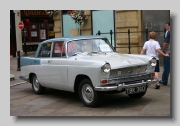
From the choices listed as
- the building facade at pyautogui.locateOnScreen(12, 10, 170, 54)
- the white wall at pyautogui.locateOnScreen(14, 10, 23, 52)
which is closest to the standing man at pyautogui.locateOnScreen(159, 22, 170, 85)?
the building facade at pyautogui.locateOnScreen(12, 10, 170, 54)

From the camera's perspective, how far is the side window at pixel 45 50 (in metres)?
8.74

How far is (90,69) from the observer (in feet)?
22.5

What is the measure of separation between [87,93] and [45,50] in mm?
2420

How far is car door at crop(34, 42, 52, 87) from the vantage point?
855 centimetres

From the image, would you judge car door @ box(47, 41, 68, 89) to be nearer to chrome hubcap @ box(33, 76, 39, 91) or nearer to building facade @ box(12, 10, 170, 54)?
chrome hubcap @ box(33, 76, 39, 91)

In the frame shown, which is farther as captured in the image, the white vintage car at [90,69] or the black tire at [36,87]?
the black tire at [36,87]

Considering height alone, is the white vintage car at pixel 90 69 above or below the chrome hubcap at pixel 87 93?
above

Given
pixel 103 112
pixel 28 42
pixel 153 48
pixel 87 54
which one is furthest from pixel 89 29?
pixel 28 42

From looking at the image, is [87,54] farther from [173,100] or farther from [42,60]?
[173,100]

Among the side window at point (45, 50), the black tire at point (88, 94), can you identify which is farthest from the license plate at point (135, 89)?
the side window at point (45, 50)

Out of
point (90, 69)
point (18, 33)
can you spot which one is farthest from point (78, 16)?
point (18, 33)

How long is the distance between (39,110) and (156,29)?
342 inches

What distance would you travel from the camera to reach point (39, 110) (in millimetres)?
7328

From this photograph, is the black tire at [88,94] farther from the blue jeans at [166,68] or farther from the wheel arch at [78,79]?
the blue jeans at [166,68]
